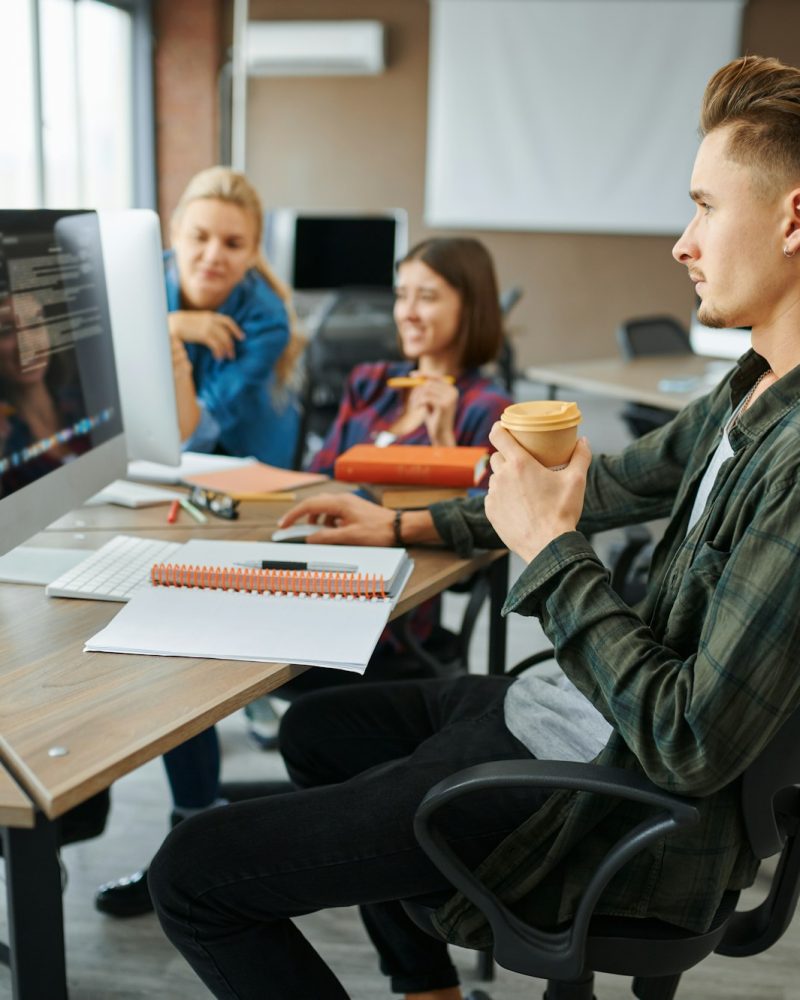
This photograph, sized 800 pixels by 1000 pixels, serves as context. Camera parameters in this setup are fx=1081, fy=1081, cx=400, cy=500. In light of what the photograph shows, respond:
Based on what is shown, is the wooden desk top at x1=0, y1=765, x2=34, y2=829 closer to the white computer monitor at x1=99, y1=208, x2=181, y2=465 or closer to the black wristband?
the black wristband

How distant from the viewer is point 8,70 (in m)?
5.96

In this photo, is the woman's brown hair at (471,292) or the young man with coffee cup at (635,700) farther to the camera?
the woman's brown hair at (471,292)

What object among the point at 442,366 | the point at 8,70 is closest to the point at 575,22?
the point at 8,70

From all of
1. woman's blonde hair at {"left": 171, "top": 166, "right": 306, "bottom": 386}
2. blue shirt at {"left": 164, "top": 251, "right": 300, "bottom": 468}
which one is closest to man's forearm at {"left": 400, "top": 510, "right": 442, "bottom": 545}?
blue shirt at {"left": 164, "top": 251, "right": 300, "bottom": 468}

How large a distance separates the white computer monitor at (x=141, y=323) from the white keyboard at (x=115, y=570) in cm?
29

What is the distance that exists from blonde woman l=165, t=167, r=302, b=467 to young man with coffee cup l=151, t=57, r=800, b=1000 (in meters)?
1.51

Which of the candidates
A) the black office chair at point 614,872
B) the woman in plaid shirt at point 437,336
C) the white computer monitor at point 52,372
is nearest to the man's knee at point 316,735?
the black office chair at point 614,872

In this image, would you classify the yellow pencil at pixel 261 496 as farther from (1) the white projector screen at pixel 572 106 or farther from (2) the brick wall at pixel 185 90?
(2) the brick wall at pixel 185 90

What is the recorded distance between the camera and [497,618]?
6.39 ft

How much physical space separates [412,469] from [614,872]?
918 mm

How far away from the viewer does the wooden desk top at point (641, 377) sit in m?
3.63

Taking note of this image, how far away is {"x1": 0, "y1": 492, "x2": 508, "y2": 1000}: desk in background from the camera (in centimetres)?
97

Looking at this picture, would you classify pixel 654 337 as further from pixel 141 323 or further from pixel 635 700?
pixel 635 700

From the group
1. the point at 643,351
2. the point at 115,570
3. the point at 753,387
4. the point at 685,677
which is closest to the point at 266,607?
the point at 115,570
